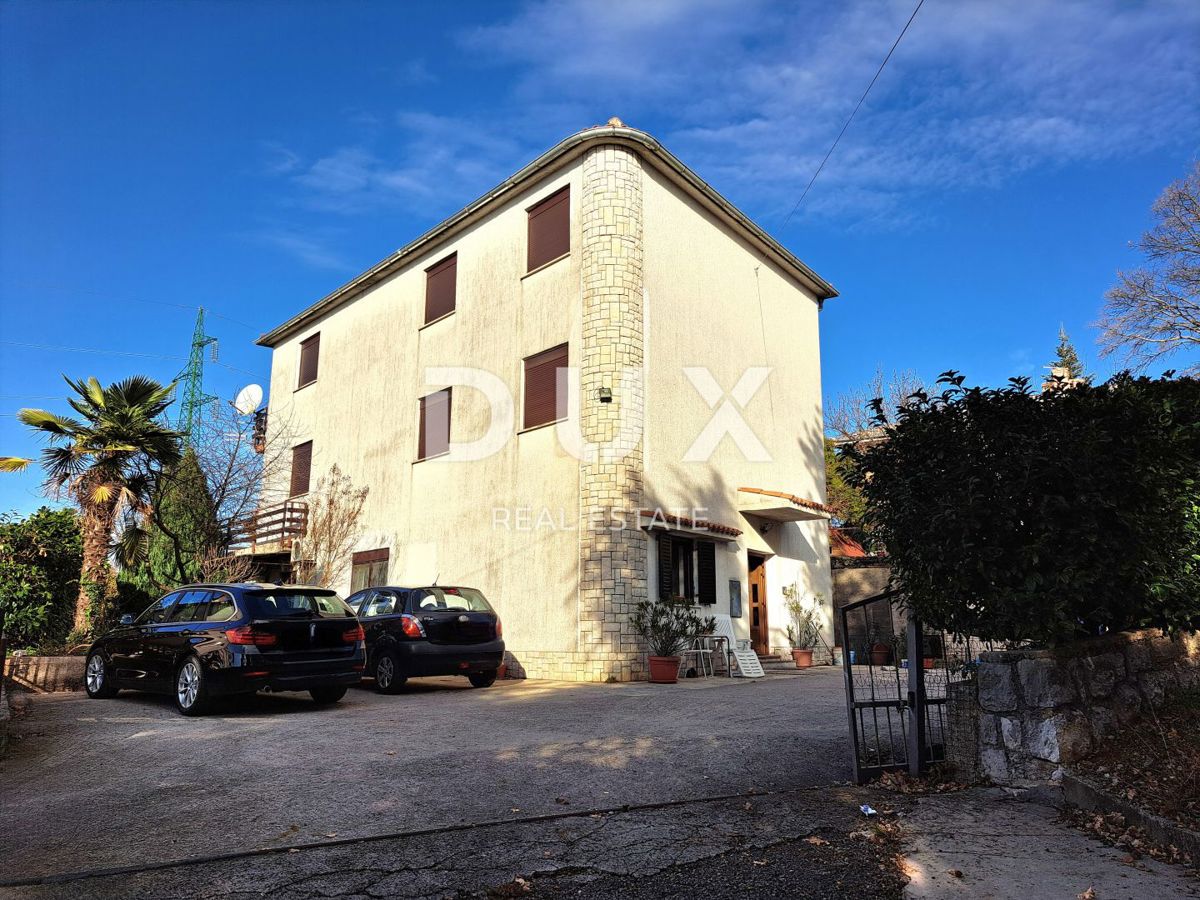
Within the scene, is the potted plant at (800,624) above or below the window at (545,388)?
below

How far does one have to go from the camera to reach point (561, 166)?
54.7 ft

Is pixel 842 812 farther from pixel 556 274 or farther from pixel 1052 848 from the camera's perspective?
pixel 556 274

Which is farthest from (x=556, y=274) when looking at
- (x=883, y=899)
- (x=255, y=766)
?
(x=883, y=899)

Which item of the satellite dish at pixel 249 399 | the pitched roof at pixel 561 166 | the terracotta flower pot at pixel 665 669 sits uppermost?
the pitched roof at pixel 561 166

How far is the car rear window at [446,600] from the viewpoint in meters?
12.1

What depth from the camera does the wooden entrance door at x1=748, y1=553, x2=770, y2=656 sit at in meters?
17.8

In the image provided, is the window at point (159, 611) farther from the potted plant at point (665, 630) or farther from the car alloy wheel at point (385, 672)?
the potted plant at point (665, 630)

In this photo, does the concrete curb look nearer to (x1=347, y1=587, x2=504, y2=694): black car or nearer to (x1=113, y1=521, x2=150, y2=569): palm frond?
(x1=347, y1=587, x2=504, y2=694): black car

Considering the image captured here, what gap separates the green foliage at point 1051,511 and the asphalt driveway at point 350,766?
178cm

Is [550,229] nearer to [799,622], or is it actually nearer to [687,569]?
[687,569]

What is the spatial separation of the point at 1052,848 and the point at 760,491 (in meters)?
13.1

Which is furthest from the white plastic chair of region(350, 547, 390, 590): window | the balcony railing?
the balcony railing

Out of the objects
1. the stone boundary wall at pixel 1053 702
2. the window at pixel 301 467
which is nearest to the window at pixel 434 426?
the window at pixel 301 467

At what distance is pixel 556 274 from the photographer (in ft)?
53.9
